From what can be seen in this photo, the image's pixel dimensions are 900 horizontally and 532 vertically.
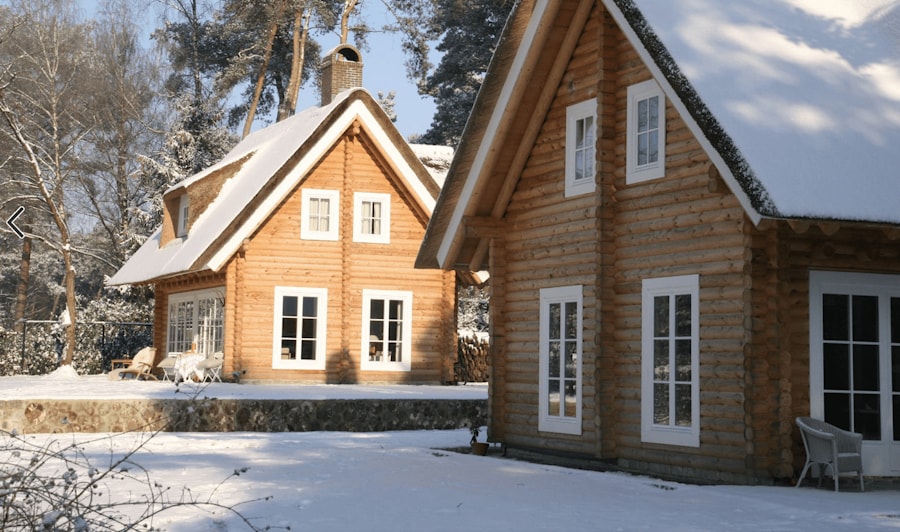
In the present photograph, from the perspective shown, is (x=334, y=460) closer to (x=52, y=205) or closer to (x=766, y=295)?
(x=766, y=295)

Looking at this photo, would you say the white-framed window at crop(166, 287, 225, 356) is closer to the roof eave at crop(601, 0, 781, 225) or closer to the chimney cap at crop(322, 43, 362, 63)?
the chimney cap at crop(322, 43, 362, 63)

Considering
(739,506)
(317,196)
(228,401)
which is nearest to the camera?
(739,506)

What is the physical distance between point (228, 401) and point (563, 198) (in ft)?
A: 21.5

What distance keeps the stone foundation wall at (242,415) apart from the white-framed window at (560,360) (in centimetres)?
471

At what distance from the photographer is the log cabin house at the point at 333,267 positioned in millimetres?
25406

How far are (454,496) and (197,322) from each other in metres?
18.5

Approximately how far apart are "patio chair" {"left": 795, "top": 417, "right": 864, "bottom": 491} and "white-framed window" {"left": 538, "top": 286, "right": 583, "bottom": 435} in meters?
3.33

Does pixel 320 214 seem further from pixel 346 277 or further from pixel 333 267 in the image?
pixel 346 277

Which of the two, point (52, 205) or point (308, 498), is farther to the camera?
point (52, 205)

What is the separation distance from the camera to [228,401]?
18.4 m

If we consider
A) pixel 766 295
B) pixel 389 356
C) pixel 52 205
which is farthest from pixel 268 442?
pixel 52 205

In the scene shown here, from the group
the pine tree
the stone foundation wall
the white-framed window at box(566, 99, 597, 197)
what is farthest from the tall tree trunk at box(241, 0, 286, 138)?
the white-framed window at box(566, 99, 597, 197)

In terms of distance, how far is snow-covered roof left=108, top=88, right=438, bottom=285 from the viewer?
24.8 meters

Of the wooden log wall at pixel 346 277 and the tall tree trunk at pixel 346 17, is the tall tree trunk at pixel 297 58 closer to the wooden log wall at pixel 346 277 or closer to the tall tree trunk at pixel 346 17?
the tall tree trunk at pixel 346 17
